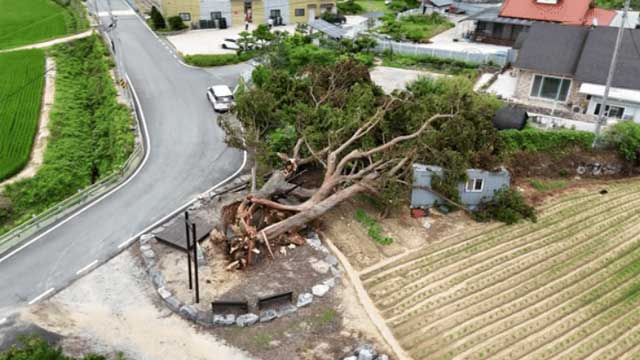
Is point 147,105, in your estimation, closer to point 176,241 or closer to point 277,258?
point 176,241

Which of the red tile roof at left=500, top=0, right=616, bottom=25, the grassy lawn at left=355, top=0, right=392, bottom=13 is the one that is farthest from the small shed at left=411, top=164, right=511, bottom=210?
the grassy lawn at left=355, top=0, right=392, bottom=13

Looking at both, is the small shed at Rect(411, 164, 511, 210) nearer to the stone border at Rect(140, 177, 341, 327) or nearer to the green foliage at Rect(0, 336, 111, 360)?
the stone border at Rect(140, 177, 341, 327)

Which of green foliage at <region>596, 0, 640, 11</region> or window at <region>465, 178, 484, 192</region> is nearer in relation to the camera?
window at <region>465, 178, 484, 192</region>

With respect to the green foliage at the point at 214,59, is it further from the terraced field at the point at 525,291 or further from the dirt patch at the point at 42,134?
the terraced field at the point at 525,291

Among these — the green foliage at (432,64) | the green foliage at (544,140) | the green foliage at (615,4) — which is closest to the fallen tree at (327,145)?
the green foliage at (544,140)

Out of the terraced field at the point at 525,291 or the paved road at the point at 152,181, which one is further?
the paved road at the point at 152,181
